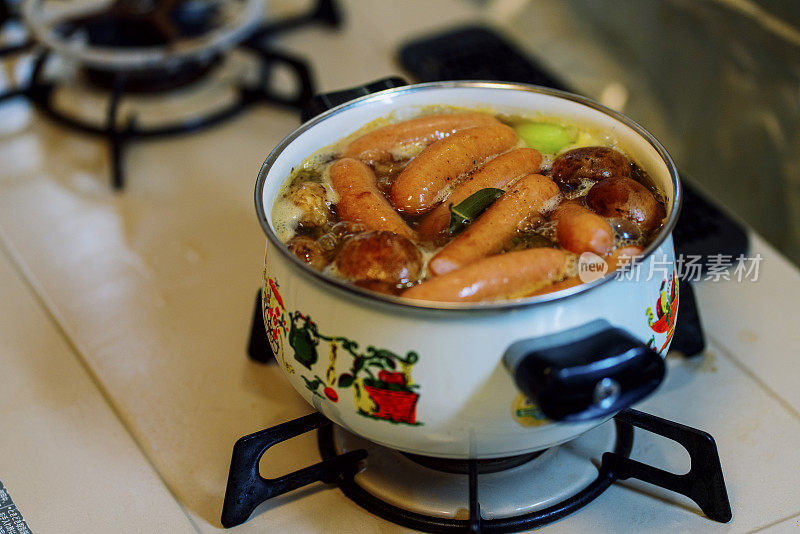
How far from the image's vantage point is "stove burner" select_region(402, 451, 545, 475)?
79 cm

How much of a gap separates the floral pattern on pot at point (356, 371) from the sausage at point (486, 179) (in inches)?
6.5

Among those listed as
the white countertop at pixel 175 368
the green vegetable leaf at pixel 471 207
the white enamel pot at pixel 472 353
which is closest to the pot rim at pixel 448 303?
the white enamel pot at pixel 472 353

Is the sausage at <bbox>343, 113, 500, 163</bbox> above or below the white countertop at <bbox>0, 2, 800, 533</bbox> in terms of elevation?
above

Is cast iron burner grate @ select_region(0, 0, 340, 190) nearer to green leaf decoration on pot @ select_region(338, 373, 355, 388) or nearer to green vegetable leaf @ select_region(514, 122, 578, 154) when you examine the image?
green vegetable leaf @ select_region(514, 122, 578, 154)

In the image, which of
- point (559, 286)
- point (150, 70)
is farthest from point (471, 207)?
point (150, 70)

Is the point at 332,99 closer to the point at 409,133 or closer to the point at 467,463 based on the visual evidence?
the point at 409,133

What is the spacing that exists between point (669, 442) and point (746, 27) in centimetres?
80

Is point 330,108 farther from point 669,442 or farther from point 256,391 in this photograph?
point 669,442

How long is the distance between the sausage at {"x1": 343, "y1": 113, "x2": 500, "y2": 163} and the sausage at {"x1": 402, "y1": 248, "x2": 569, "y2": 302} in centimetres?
25

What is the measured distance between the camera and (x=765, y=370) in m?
0.93

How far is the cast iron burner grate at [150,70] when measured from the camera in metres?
1.31

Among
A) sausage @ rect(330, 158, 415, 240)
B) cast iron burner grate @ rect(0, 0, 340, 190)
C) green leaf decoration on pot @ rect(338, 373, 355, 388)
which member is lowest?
cast iron burner grate @ rect(0, 0, 340, 190)

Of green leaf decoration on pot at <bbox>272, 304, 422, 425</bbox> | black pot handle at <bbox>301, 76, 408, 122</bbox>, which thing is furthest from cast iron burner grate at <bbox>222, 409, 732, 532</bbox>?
black pot handle at <bbox>301, 76, 408, 122</bbox>

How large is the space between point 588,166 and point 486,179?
0.10m
